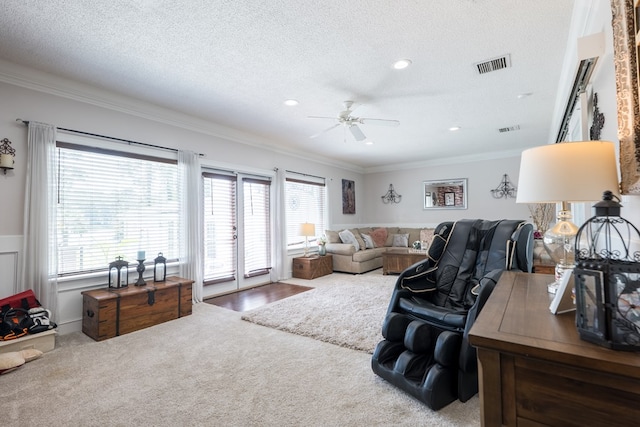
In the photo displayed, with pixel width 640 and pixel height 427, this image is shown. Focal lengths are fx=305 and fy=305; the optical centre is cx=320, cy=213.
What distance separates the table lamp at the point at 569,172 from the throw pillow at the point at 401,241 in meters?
6.25

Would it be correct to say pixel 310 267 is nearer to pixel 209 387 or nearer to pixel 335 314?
pixel 335 314

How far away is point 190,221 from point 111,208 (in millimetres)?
922

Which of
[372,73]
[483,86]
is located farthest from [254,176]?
[483,86]

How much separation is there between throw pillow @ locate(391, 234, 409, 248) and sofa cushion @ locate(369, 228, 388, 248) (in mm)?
247

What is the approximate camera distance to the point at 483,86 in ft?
10.9

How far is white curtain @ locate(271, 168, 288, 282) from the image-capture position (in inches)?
221

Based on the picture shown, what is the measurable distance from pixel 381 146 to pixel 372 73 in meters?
3.14

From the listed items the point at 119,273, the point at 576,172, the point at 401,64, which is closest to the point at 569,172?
the point at 576,172

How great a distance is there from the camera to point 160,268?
12.5 ft

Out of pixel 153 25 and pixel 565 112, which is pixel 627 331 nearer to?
pixel 153 25

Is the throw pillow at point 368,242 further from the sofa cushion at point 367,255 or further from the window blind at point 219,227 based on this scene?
the window blind at point 219,227

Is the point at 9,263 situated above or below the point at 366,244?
above

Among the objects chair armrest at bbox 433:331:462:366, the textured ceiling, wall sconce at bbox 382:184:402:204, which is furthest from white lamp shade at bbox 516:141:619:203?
wall sconce at bbox 382:184:402:204

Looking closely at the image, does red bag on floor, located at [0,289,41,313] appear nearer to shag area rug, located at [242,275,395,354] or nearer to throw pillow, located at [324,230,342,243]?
shag area rug, located at [242,275,395,354]
